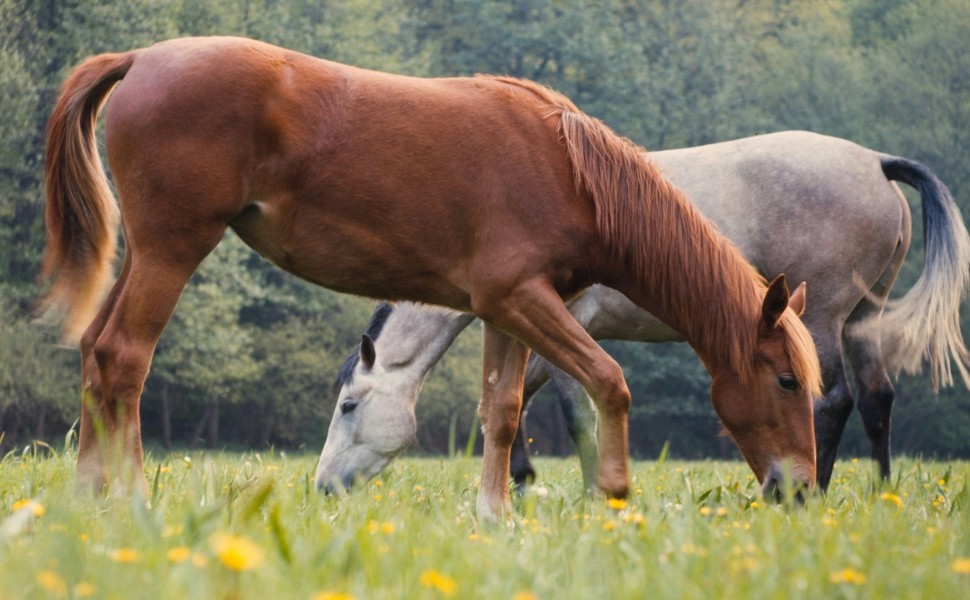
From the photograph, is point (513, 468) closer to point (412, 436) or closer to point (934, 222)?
point (412, 436)

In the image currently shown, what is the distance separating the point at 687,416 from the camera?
1208 inches

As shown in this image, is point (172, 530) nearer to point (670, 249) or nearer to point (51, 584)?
point (51, 584)

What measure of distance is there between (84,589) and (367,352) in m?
5.09

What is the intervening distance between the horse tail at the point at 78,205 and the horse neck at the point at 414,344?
2896 mm

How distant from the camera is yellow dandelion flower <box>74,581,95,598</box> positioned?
79.6 inches

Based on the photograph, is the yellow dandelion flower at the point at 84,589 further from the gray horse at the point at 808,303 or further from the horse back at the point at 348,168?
the gray horse at the point at 808,303

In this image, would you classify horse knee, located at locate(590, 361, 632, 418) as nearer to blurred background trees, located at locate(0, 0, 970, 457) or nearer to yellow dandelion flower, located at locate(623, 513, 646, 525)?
yellow dandelion flower, located at locate(623, 513, 646, 525)

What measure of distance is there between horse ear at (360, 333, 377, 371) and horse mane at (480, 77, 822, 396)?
253 centimetres

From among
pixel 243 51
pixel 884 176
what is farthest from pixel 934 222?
pixel 243 51

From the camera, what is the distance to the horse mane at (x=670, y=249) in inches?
188

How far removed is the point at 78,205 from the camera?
15.0ft

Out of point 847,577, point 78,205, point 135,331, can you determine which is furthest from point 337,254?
point 847,577

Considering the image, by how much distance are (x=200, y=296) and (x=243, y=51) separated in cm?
1816

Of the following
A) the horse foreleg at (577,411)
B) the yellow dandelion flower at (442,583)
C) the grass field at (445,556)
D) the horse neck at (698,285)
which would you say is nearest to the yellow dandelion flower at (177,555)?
the grass field at (445,556)
